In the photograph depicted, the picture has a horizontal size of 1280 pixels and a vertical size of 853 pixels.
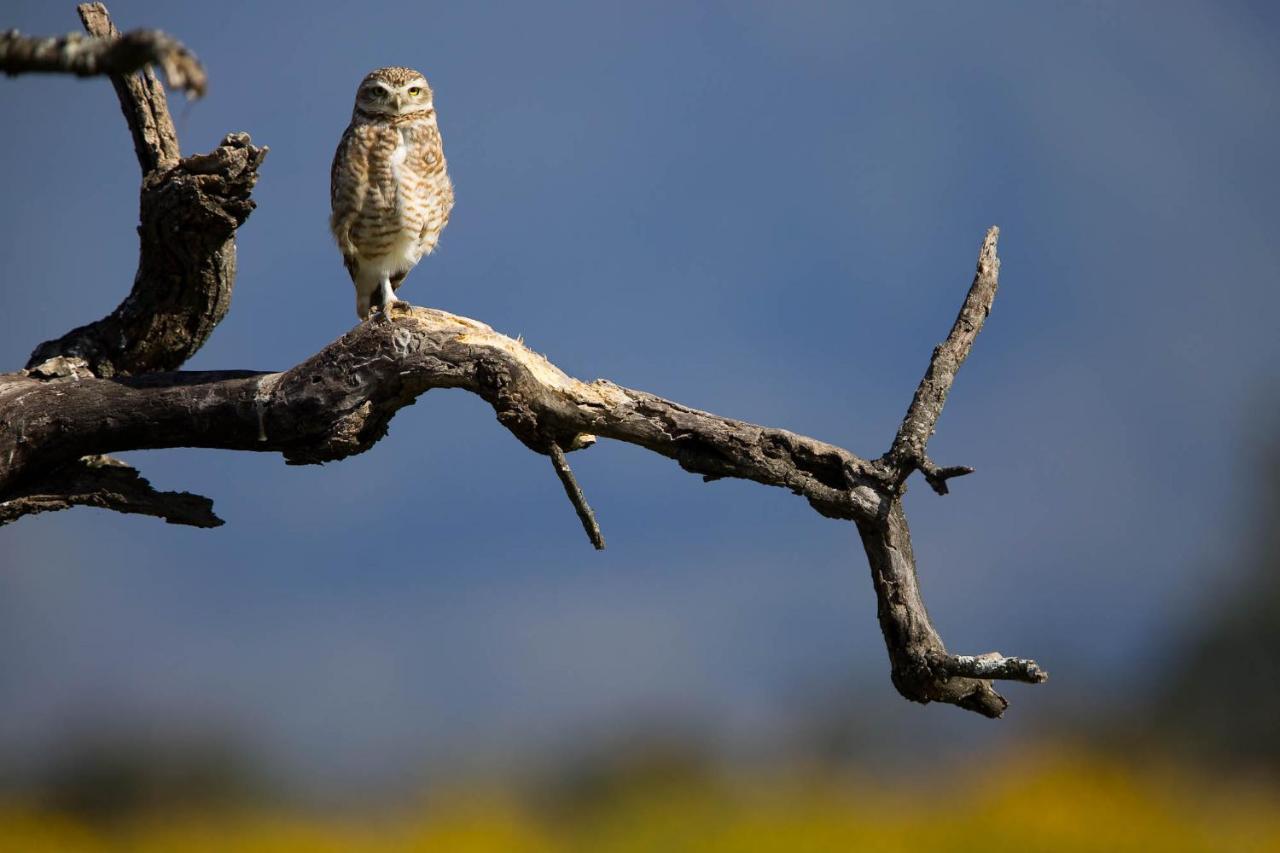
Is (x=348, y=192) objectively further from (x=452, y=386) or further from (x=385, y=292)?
(x=452, y=386)

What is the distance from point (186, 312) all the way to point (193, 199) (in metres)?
0.75

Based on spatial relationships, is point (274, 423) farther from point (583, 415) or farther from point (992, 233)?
point (992, 233)

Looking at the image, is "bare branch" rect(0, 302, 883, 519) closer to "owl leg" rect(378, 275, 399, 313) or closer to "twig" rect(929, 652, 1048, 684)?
"twig" rect(929, 652, 1048, 684)

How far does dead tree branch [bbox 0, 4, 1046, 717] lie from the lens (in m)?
3.60

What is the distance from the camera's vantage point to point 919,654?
348 centimetres

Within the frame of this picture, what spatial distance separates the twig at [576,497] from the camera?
3.76m

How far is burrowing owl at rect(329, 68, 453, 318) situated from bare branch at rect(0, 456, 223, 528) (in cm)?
119

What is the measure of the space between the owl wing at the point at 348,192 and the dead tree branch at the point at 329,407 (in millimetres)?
500

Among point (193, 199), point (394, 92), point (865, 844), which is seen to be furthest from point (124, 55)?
point (865, 844)

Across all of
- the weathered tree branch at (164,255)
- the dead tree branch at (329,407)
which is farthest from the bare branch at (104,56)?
the weathered tree branch at (164,255)

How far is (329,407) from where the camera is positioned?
158 inches

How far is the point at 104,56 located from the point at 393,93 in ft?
9.81

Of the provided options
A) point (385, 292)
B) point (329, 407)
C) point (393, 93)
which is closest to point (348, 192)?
point (385, 292)

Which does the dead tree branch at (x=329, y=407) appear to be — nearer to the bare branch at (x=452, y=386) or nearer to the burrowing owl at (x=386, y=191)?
the bare branch at (x=452, y=386)
